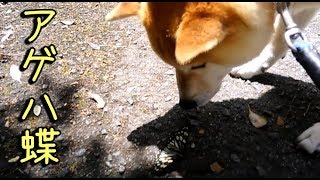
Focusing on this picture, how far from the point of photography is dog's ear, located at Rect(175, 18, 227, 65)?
5.38 feet

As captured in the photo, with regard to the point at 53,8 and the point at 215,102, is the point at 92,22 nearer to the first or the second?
the point at 53,8

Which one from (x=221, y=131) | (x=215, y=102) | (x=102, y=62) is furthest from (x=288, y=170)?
(x=102, y=62)

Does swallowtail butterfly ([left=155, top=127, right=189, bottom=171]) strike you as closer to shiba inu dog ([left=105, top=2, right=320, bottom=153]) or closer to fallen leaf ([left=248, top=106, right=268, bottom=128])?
shiba inu dog ([left=105, top=2, right=320, bottom=153])

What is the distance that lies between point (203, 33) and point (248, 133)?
0.92 meters

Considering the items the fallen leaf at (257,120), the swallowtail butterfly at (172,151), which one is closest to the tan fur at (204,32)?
the swallowtail butterfly at (172,151)

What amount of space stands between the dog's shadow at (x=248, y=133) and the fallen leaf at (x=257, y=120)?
0.07ft

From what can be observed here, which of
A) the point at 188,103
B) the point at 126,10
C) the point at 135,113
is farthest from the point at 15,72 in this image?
the point at 188,103

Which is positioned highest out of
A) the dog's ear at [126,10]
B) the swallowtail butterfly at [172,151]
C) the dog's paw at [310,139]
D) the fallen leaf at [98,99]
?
the dog's ear at [126,10]

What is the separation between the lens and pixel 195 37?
5.41ft

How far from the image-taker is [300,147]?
7.49 ft

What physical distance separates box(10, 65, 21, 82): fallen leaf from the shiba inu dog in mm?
1041

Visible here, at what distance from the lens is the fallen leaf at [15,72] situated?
2842 millimetres

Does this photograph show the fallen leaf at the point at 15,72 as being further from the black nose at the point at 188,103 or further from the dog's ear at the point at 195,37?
the dog's ear at the point at 195,37

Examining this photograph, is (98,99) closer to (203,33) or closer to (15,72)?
Result: (15,72)
